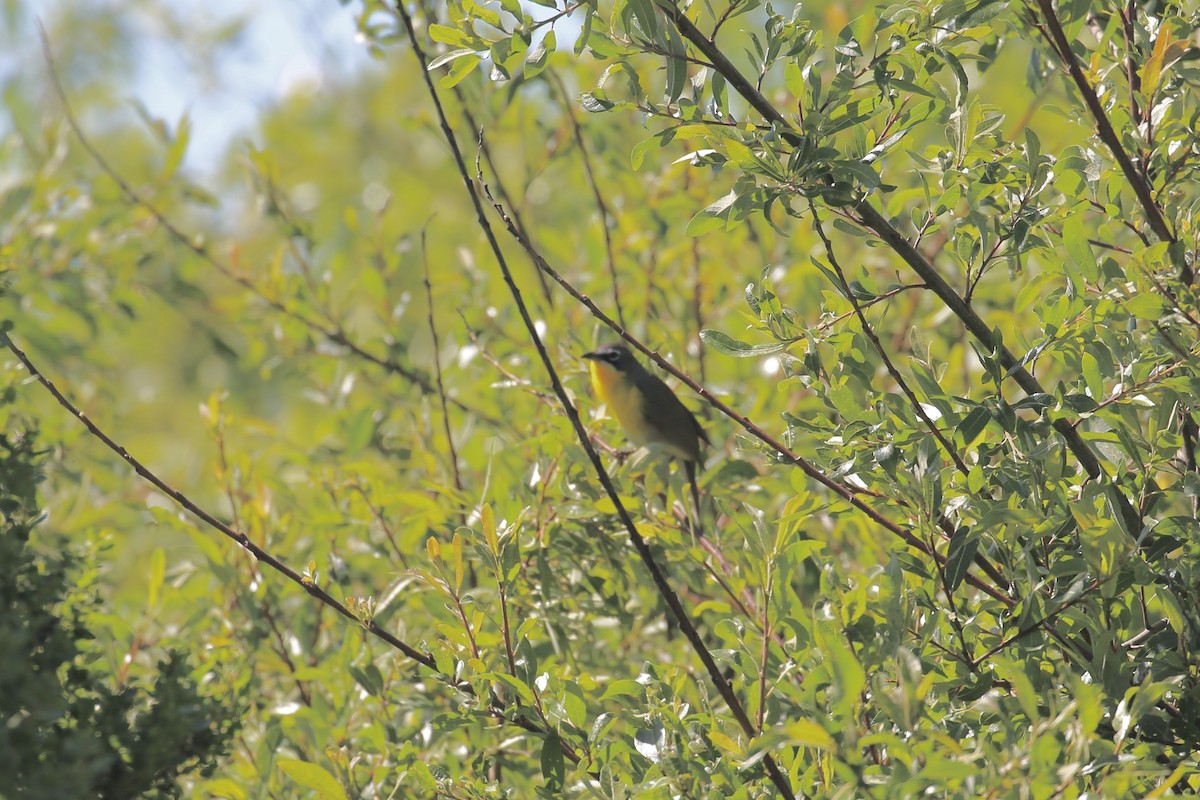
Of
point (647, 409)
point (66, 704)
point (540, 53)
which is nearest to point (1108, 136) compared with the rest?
point (540, 53)

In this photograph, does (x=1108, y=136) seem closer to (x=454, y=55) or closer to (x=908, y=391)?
(x=908, y=391)

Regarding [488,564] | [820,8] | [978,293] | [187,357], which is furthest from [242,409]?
[488,564]

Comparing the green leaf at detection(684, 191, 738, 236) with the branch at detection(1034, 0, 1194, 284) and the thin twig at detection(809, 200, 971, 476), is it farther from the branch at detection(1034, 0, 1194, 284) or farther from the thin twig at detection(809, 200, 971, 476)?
the branch at detection(1034, 0, 1194, 284)

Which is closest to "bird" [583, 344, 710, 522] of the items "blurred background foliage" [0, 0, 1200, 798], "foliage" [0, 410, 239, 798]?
"blurred background foliage" [0, 0, 1200, 798]

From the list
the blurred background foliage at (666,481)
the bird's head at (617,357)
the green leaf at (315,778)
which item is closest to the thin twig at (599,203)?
the blurred background foliage at (666,481)

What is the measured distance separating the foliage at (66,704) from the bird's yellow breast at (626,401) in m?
1.74

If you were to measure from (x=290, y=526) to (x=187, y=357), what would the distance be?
896 cm

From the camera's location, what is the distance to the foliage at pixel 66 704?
1641 millimetres

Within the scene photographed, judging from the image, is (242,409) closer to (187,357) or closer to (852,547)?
(187,357)

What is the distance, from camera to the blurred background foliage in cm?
193

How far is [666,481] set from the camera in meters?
3.25

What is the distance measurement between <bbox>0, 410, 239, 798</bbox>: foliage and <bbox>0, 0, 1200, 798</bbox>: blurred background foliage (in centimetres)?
26

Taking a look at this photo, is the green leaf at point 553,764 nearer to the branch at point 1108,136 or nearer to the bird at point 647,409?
the branch at point 1108,136

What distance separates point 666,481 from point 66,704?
180 centimetres
